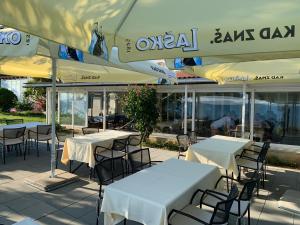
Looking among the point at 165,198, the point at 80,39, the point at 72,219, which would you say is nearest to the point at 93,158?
the point at 72,219

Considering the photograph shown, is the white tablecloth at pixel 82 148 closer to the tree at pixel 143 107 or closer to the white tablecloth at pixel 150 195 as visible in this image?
the white tablecloth at pixel 150 195

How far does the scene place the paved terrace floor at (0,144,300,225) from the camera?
472 centimetres

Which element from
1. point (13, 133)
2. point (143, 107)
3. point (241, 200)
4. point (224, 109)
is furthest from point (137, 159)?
point (224, 109)

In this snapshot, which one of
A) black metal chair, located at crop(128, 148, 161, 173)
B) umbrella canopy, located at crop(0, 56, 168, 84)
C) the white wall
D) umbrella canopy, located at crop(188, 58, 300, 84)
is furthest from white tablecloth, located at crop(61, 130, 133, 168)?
the white wall

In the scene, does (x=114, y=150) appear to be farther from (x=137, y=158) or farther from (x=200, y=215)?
(x=200, y=215)

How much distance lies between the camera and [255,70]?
595cm

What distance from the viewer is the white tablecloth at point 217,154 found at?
19.2ft

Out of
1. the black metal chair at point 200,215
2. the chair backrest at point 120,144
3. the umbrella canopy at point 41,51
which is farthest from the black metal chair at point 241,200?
the chair backrest at point 120,144

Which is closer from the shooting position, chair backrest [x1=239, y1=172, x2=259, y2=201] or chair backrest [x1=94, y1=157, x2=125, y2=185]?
chair backrest [x1=239, y1=172, x2=259, y2=201]

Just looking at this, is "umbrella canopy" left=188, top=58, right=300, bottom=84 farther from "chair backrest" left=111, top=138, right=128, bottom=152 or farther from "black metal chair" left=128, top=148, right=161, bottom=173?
"chair backrest" left=111, top=138, right=128, bottom=152

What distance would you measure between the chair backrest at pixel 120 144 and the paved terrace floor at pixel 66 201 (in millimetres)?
960

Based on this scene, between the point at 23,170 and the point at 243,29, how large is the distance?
6.74m

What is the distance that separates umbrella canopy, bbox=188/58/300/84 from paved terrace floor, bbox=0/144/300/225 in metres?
2.54

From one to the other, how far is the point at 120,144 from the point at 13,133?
3.29m
